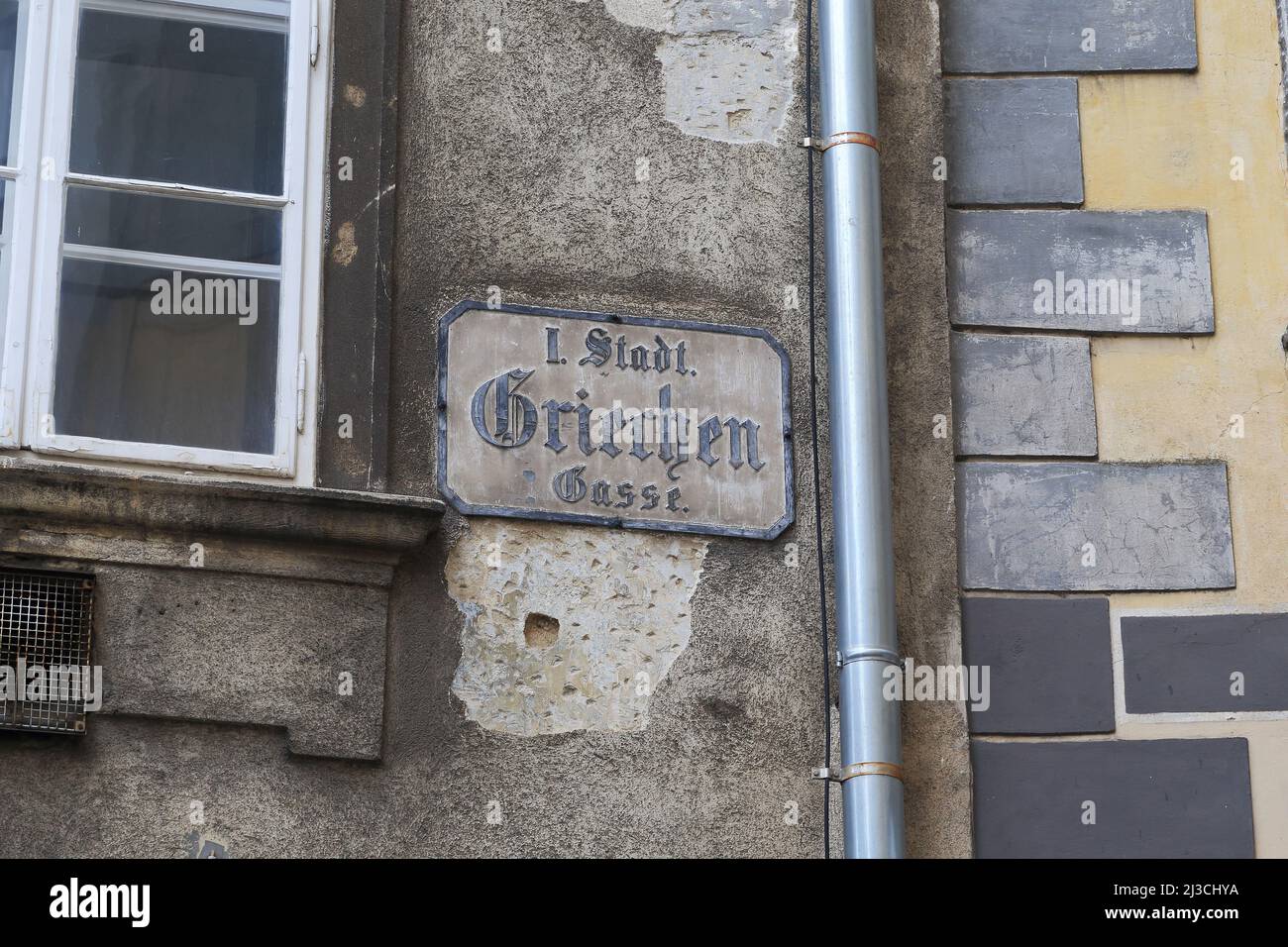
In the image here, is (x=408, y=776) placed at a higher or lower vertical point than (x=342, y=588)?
lower

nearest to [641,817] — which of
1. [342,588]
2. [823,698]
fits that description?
[823,698]

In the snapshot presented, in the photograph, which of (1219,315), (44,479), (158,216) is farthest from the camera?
(1219,315)

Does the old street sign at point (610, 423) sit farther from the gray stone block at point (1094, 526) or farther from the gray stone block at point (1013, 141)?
the gray stone block at point (1013, 141)

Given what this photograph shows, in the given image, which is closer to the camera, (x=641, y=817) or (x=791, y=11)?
(x=641, y=817)

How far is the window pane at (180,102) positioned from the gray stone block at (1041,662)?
7.51 ft

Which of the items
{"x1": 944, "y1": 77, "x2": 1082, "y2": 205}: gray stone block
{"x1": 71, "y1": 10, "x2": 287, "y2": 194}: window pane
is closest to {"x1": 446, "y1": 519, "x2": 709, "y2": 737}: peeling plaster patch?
{"x1": 71, "y1": 10, "x2": 287, "y2": 194}: window pane

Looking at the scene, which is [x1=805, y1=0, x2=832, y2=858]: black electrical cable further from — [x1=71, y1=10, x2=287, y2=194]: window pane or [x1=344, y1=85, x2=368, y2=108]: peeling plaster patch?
[x1=71, y1=10, x2=287, y2=194]: window pane

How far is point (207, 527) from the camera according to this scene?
548cm

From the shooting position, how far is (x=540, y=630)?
575 centimetres

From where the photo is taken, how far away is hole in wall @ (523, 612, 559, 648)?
5.73 metres

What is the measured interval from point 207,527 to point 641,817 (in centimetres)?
132

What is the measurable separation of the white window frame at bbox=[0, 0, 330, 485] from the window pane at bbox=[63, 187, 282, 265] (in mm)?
25
